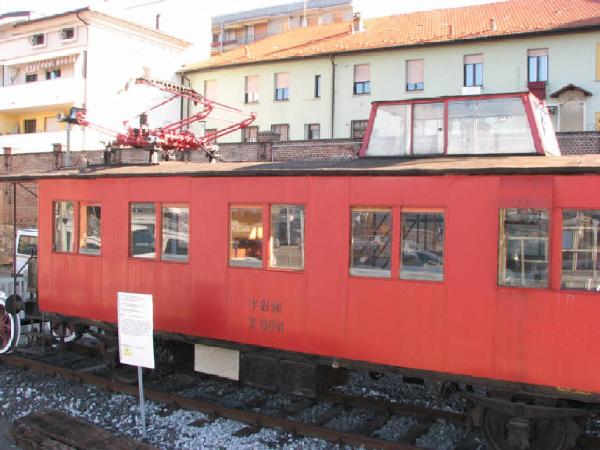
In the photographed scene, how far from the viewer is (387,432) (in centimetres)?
701

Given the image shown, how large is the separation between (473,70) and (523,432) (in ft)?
83.1

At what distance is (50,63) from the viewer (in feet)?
109

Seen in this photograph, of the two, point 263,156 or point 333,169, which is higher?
point 263,156

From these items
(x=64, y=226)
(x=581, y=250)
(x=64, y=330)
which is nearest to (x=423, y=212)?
(x=581, y=250)

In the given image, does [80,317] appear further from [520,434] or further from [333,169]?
[520,434]

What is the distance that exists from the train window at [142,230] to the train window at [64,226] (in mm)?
1220

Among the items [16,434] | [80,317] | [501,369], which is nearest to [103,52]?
[80,317]

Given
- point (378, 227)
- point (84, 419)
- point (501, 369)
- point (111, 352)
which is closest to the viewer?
point (501, 369)

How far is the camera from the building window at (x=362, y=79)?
102 feet

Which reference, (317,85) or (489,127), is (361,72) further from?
(489,127)

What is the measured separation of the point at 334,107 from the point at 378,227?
26.0 metres

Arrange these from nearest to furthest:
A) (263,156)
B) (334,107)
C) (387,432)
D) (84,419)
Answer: (387,432), (84,419), (263,156), (334,107)

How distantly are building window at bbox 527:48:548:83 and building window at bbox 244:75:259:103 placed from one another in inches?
571

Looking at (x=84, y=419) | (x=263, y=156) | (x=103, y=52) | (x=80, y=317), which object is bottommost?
(x=84, y=419)
